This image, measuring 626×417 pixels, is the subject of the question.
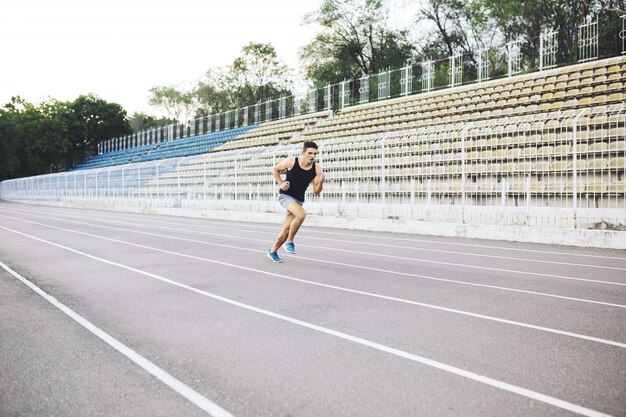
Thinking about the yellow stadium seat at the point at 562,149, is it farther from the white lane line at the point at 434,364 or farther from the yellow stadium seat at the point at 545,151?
the white lane line at the point at 434,364

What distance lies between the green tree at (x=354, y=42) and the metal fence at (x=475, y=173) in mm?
29644

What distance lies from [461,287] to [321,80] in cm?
4685

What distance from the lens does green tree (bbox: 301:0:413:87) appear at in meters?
48.9

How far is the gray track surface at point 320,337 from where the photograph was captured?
312 centimetres

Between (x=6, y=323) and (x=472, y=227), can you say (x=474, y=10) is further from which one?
(x=6, y=323)

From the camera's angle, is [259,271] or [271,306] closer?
[271,306]

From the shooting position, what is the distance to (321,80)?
51.6m

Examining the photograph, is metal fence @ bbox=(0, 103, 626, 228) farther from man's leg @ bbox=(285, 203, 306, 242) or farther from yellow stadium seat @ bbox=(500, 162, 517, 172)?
man's leg @ bbox=(285, 203, 306, 242)

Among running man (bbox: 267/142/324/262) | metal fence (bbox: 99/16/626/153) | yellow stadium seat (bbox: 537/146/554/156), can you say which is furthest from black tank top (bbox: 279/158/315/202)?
metal fence (bbox: 99/16/626/153)

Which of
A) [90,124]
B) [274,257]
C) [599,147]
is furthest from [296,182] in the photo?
[90,124]

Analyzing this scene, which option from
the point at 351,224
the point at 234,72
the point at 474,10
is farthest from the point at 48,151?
the point at 351,224

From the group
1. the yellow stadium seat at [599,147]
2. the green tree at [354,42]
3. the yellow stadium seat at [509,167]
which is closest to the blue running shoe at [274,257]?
the yellow stadium seat at [509,167]

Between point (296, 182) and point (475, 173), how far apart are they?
289 inches

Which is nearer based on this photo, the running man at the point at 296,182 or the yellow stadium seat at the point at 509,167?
the running man at the point at 296,182
